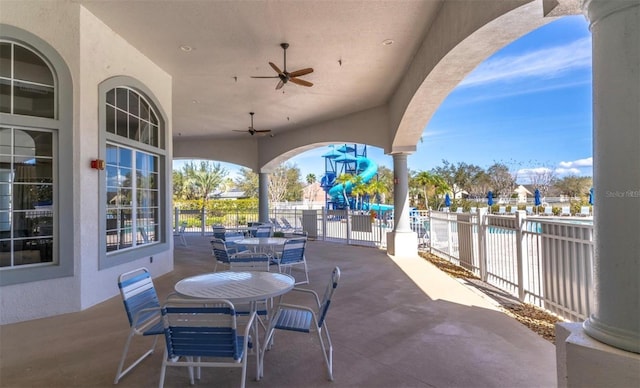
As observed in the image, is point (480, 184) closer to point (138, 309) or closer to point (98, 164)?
point (98, 164)

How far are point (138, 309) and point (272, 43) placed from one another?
4426mm

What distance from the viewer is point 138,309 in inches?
109

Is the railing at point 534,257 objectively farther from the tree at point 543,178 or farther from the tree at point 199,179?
the tree at point 199,179

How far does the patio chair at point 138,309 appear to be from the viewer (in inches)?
100

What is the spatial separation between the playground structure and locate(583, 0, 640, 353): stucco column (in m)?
19.2

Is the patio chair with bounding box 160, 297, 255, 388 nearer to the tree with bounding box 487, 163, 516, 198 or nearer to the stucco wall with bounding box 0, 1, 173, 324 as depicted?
the stucco wall with bounding box 0, 1, 173, 324

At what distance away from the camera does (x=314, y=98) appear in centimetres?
845

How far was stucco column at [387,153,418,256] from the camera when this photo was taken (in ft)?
27.0

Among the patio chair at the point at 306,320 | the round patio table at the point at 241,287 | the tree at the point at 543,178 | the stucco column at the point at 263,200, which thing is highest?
the tree at the point at 543,178

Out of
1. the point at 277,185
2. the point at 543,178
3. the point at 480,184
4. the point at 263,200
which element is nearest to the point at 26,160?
the point at 263,200

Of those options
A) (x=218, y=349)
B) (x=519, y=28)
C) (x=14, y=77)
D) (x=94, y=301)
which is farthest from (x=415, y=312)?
(x=14, y=77)

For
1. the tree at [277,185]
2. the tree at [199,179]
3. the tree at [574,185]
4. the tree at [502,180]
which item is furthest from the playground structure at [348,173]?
the tree at [574,185]

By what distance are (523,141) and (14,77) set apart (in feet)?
126

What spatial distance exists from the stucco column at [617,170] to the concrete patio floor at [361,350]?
132cm
